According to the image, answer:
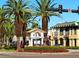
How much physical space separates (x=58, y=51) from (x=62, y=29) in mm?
46998

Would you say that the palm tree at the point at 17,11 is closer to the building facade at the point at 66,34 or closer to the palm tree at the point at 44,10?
the palm tree at the point at 44,10

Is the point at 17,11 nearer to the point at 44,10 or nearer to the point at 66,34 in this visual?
the point at 44,10

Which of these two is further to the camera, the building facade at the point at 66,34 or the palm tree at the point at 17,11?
the building facade at the point at 66,34

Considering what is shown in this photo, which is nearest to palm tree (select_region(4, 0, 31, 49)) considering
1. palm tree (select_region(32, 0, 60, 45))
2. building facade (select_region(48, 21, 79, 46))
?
palm tree (select_region(32, 0, 60, 45))

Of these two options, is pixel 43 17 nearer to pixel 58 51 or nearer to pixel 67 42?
pixel 58 51

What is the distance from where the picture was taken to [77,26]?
90688 millimetres

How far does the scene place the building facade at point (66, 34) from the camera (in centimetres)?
9106

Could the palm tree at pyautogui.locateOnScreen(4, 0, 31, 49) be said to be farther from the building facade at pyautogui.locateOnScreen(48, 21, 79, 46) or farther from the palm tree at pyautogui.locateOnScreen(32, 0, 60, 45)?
the building facade at pyautogui.locateOnScreen(48, 21, 79, 46)

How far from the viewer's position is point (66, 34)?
312ft

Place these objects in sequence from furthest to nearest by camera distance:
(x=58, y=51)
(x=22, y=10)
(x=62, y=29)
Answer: (x=62, y=29), (x=22, y=10), (x=58, y=51)

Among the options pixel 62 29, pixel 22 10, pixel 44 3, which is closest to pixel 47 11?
pixel 44 3

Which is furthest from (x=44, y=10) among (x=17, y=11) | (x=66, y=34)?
(x=66, y=34)

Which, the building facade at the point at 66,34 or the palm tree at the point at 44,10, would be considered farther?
the building facade at the point at 66,34

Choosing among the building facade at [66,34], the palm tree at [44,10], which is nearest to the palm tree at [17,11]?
the palm tree at [44,10]
